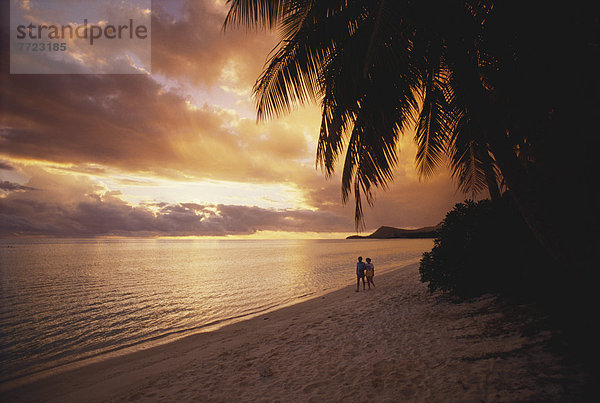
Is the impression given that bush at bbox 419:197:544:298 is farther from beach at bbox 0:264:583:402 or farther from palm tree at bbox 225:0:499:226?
palm tree at bbox 225:0:499:226

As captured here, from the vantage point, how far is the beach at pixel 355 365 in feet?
12.0

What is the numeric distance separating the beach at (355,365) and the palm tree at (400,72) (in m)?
2.17

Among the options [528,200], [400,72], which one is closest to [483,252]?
[528,200]

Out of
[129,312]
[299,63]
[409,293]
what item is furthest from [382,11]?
[129,312]

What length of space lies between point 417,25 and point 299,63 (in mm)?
1954

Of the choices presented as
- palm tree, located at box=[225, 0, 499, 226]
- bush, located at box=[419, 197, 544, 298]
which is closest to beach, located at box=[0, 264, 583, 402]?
bush, located at box=[419, 197, 544, 298]

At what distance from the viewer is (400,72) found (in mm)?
4508

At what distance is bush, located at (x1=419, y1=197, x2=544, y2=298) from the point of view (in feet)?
19.5

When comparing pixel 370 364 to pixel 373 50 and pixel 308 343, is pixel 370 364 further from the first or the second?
pixel 373 50

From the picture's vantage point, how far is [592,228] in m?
2.45

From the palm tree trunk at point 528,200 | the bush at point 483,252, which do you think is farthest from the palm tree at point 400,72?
the bush at point 483,252

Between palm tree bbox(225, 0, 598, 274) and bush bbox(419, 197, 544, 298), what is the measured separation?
173 centimetres

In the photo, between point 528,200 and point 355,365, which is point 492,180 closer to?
point 528,200

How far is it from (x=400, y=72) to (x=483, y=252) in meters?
5.22
